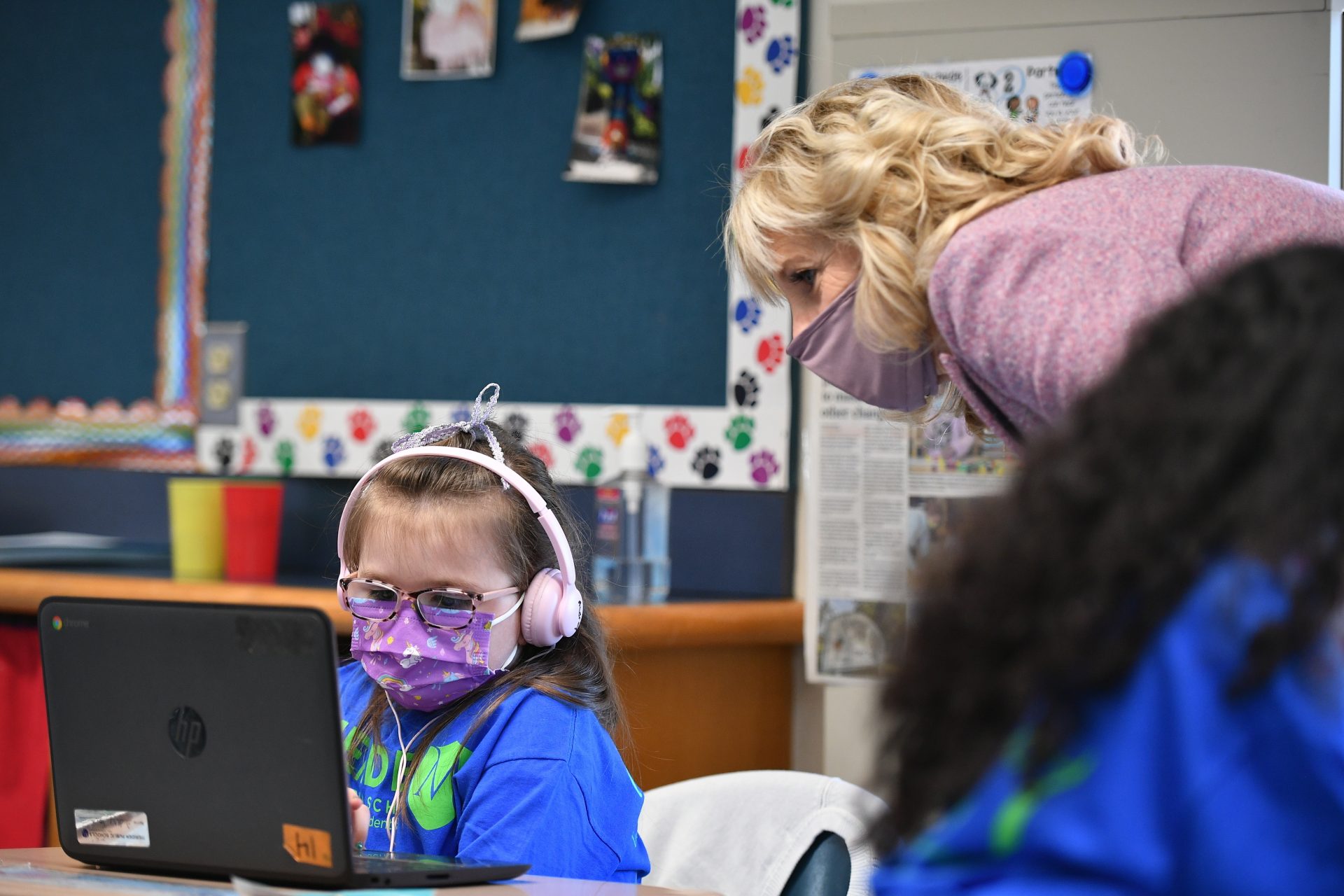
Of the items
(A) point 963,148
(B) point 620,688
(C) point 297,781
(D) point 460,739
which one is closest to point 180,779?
(C) point 297,781

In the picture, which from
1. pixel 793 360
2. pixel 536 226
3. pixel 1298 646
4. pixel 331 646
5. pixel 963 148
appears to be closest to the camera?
pixel 1298 646

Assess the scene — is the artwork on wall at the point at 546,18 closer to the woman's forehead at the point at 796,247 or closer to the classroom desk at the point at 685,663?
the classroom desk at the point at 685,663

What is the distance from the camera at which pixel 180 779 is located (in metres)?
0.85

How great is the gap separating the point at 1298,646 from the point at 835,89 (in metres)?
0.86

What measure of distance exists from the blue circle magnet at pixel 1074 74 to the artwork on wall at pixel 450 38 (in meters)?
1.01

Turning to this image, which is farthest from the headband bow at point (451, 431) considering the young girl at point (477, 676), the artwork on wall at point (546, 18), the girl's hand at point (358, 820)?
the artwork on wall at point (546, 18)

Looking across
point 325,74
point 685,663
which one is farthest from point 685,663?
point 325,74

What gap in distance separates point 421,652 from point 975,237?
0.60 m

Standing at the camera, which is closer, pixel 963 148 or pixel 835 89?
pixel 963 148

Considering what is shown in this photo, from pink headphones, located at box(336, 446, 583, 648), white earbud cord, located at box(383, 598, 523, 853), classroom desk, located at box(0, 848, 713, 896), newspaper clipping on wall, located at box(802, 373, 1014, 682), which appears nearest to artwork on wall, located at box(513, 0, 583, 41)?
newspaper clipping on wall, located at box(802, 373, 1014, 682)

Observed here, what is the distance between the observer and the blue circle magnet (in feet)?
5.65

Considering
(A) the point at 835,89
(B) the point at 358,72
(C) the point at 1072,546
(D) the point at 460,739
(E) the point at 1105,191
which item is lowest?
(D) the point at 460,739

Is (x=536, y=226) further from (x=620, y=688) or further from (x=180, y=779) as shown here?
(x=180, y=779)

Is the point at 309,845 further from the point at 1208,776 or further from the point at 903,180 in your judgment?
the point at 903,180
